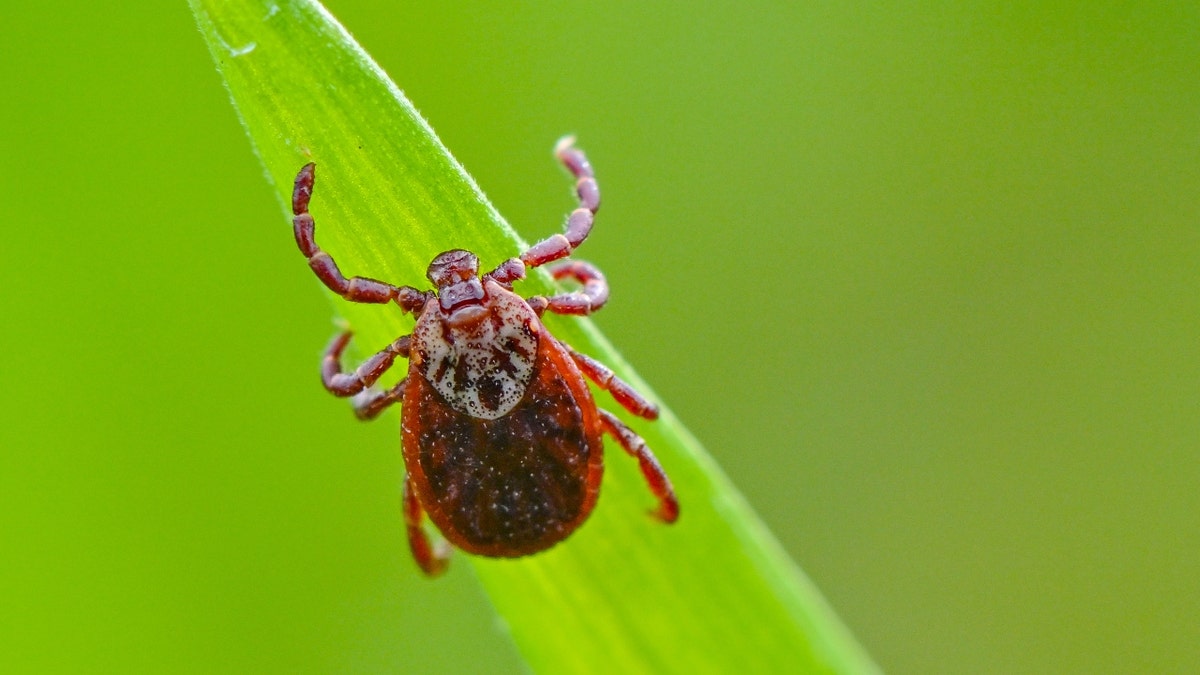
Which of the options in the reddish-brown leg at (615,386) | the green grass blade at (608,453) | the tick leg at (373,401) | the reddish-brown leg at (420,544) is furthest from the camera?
the reddish-brown leg at (420,544)

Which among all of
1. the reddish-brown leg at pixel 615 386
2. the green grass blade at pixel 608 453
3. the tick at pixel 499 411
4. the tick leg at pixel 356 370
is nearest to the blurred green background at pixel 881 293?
the tick leg at pixel 356 370

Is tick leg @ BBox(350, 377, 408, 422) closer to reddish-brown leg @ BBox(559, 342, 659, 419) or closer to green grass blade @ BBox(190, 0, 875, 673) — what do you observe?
green grass blade @ BBox(190, 0, 875, 673)

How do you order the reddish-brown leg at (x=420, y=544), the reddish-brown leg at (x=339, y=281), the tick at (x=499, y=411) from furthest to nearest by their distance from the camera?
1. the reddish-brown leg at (x=420, y=544)
2. the tick at (x=499, y=411)
3. the reddish-brown leg at (x=339, y=281)

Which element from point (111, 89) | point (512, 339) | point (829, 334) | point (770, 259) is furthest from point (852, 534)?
point (111, 89)

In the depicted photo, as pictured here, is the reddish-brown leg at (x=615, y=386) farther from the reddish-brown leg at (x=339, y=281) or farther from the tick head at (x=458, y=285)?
the reddish-brown leg at (x=339, y=281)

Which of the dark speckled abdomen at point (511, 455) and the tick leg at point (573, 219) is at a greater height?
the tick leg at point (573, 219)

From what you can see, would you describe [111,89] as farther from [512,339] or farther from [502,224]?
[502,224]
